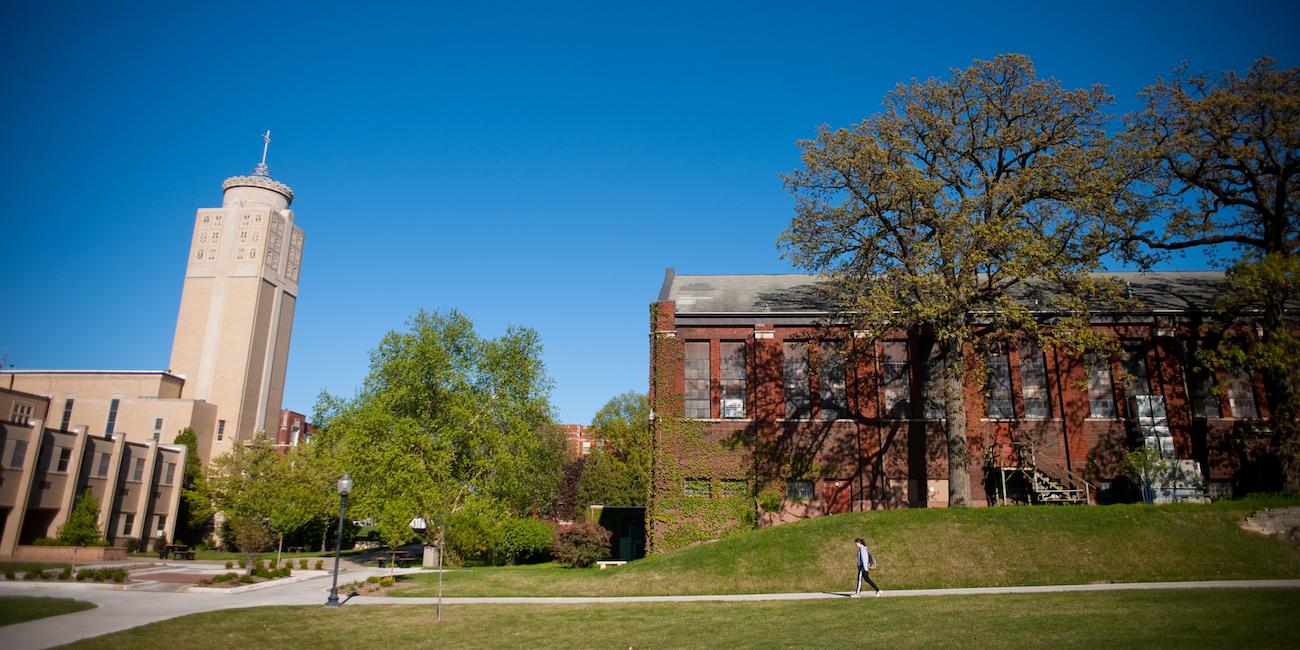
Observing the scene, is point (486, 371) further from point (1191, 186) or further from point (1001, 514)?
point (1191, 186)

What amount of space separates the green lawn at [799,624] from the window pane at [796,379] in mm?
15325

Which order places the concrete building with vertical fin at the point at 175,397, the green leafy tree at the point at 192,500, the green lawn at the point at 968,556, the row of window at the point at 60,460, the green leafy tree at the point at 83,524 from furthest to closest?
the green leafy tree at the point at 192,500, the concrete building with vertical fin at the point at 175,397, the green leafy tree at the point at 83,524, the row of window at the point at 60,460, the green lawn at the point at 968,556

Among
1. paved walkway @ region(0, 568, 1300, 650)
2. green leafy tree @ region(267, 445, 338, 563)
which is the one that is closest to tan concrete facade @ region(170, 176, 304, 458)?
green leafy tree @ region(267, 445, 338, 563)

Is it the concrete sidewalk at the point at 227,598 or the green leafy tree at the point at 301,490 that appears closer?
the concrete sidewalk at the point at 227,598

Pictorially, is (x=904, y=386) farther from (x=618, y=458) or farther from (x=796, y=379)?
(x=618, y=458)

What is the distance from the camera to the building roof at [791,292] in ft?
112

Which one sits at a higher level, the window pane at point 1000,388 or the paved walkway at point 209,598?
the window pane at point 1000,388

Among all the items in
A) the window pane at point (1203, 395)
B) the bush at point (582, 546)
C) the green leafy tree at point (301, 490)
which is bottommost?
the bush at point (582, 546)

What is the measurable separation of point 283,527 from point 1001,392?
47.2 meters

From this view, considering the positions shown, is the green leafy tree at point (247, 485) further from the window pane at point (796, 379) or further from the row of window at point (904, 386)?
the window pane at point (796, 379)

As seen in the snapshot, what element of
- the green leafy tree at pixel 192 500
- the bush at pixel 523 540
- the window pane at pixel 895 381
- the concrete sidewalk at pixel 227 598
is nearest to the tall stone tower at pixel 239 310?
the green leafy tree at pixel 192 500

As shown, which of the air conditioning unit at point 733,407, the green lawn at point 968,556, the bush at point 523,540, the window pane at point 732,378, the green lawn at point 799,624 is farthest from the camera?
the bush at point 523,540

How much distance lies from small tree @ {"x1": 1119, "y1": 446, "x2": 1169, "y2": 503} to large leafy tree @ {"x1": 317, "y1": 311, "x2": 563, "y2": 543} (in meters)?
28.9

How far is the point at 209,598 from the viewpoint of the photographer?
20.5 m
